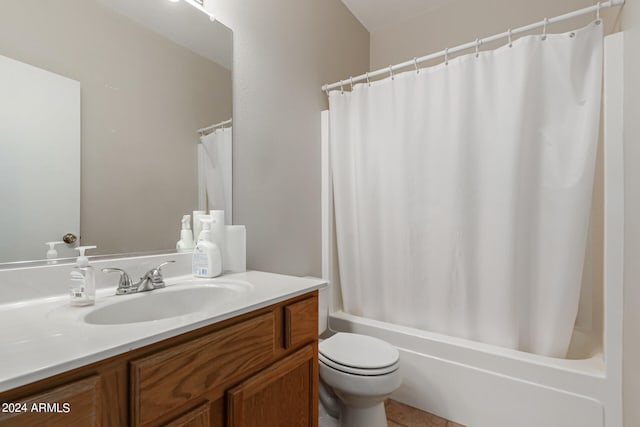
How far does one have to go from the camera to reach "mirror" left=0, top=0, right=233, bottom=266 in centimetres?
87

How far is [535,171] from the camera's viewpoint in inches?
57.3

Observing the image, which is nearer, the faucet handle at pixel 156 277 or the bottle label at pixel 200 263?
the faucet handle at pixel 156 277

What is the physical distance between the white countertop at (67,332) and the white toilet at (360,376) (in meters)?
0.56

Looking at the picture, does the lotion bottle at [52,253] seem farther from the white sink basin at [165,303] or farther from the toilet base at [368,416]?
the toilet base at [368,416]

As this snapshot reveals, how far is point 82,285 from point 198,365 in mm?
407

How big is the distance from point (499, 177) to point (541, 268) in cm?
47

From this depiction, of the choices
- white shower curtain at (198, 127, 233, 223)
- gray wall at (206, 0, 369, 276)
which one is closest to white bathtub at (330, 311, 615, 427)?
gray wall at (206, 0, 369, 276)

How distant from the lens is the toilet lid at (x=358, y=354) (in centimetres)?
130

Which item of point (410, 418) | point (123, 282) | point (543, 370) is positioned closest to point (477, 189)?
point (543, 370)

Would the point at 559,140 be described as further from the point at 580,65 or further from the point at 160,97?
the point at 160,97

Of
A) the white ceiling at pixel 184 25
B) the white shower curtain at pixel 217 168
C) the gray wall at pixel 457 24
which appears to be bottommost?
the white shower curtain at pixel 217 168

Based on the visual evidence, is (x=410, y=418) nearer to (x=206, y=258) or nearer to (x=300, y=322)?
(x=300, y=322)

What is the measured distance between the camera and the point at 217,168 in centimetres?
138

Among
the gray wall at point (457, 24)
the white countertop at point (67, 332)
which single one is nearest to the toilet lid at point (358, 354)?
the white countertop at point (67, 332)
